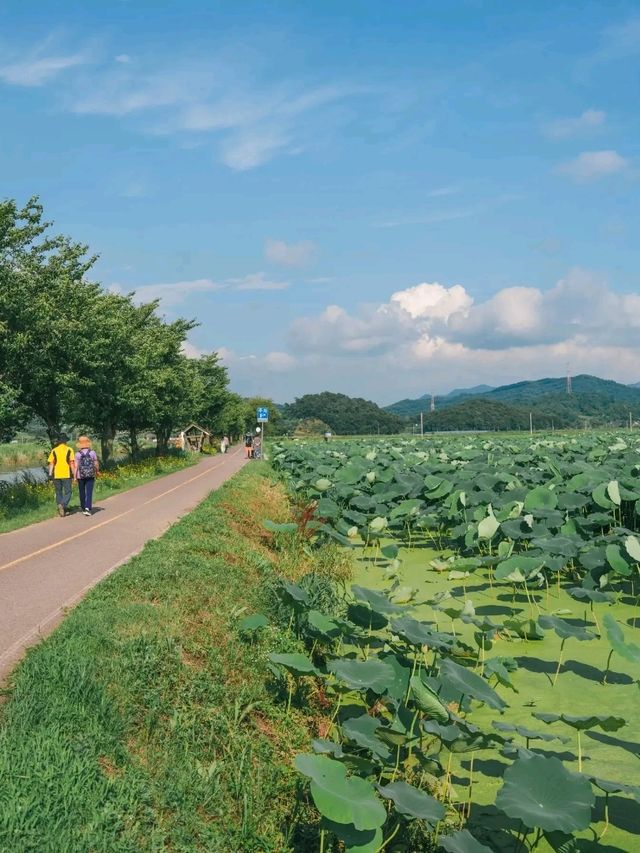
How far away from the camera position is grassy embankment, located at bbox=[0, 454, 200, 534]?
16.6m

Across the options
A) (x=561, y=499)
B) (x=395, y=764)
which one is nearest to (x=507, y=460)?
(x=561, y=499)

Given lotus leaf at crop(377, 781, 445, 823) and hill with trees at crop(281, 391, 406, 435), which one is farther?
hill with trees at crop(281, 391, 406, 435)

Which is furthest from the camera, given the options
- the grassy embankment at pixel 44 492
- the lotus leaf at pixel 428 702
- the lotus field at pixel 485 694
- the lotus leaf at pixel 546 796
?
the grassy embankment at pixel 44 492

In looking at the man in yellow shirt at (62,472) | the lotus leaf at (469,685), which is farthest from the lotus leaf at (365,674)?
the man in yellow shirt at (62,472)

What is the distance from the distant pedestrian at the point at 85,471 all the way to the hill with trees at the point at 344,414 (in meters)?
125

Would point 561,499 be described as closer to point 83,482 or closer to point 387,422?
point 83,482

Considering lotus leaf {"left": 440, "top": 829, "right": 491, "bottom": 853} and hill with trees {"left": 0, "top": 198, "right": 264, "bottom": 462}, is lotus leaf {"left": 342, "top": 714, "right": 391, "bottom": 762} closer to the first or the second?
lotus leaf {"left": 440, "top": 829, "right": 491, "bottom": 853}

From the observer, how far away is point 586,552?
9.96 metres

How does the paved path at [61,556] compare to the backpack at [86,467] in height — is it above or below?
below

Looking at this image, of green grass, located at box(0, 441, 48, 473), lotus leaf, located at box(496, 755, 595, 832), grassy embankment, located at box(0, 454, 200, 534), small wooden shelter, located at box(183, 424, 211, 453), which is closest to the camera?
lotus leaf, located at box(496, 755, 595, 832)

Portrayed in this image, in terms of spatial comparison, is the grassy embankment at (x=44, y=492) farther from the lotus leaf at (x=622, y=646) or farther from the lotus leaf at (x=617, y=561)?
the lotus leaf at (x=622, y=646)

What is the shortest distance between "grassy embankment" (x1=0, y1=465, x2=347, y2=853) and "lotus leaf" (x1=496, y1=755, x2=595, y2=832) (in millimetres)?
1381

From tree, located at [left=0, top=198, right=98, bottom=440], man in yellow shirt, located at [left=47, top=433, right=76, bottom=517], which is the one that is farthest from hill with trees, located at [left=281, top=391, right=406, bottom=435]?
man in yellow shirt, located at [left=47, top=433, right=76, bottom=517]

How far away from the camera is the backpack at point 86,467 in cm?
1678
